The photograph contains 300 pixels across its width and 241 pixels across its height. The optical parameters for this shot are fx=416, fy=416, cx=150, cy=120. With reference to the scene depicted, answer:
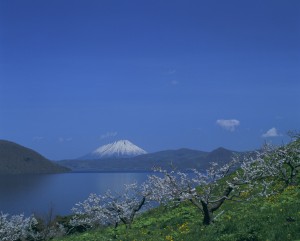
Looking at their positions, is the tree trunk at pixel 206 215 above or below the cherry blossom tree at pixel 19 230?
above

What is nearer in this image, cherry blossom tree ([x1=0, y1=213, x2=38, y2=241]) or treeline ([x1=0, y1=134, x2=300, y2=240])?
treeline ([x1=0, y1=134, x2=300, y2=240])

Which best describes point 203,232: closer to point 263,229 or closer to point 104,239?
point 263,229

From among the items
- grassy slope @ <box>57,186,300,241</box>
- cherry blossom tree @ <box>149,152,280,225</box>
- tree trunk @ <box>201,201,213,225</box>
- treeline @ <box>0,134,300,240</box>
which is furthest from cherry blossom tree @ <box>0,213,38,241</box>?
tree trunk @ <box>201,201,213,225</box>

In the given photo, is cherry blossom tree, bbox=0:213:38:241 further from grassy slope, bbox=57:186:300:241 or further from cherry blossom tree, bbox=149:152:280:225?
grassy slope, bbox=57:186:300:241

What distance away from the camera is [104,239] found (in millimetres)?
21859

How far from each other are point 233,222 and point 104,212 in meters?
16.6

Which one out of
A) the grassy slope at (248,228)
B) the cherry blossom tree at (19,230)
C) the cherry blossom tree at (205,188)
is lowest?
the cherry blossom tree at (19,230)

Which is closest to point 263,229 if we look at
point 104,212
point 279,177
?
point 279,177

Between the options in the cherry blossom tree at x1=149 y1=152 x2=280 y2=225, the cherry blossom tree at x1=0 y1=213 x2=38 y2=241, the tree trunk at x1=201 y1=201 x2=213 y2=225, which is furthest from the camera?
the cherry blossom tree at x1=0 y1=213 x2=38 y2=241

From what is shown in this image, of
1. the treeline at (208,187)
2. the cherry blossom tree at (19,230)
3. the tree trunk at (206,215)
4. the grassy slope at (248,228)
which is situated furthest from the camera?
the cherry blossom tree at (19,230)

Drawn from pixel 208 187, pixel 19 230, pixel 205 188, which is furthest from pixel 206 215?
pixel 19 230

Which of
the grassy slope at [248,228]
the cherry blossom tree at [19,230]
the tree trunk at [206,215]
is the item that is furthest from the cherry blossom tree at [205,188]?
the cherry blossom tree at [19,230]

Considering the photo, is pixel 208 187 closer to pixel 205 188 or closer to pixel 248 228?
pixel 205 188

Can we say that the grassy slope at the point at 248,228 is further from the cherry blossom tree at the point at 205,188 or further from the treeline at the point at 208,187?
the treeline at the point at 208,187
